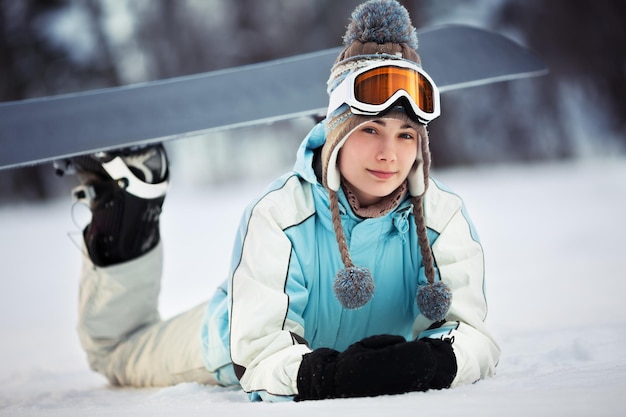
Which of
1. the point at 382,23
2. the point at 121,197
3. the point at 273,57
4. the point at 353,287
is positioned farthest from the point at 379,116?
the point at 273,57

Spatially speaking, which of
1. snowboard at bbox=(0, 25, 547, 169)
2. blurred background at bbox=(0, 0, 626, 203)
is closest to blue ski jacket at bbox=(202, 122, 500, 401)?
snowboard at bbox=(0, 25, 547, 169)

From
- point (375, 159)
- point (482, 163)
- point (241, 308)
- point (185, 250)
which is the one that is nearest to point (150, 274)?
point (241, 308)

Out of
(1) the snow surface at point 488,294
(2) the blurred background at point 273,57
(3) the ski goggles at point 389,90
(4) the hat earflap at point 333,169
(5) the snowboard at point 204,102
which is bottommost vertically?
(1) the snow surface at point 488,294

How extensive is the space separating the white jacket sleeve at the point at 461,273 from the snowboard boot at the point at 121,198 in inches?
34.4

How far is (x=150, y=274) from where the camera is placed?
2.17 metres

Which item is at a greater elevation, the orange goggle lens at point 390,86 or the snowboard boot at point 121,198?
the orange goggle lens at point 390,86

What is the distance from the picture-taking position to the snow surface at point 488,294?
1154mm

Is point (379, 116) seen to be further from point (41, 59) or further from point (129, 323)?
point (41, 59)

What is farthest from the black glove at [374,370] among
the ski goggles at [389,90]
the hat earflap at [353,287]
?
the ski goggles at [389,90]

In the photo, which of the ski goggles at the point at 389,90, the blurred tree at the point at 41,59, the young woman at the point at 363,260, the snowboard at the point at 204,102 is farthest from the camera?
the blurred tree at the point at 41,59

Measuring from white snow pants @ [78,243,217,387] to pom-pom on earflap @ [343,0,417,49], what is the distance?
0.87m

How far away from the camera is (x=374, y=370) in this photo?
1197mm

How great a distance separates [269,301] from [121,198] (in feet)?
2.82

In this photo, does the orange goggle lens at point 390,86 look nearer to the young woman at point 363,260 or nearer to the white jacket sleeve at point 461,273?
the young woman at point 363,260
